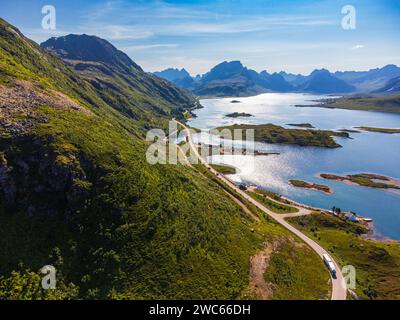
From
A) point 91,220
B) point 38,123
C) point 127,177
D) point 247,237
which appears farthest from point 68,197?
point 247,237

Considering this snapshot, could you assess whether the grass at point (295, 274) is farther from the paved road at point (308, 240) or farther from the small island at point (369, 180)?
the small island at point (369, 180)

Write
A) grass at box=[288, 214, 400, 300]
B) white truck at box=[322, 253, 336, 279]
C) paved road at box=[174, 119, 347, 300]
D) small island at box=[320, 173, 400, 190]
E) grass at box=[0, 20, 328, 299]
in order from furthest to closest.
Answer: small island at box=[320, 173, 400, 190] → grass at box=[288, 214, 400, 300] → white truck at box=[322, 253, 336, 279] → paved road at box=[174, 119, 347, 300] → grass at box=[0, 20, 328, 299]

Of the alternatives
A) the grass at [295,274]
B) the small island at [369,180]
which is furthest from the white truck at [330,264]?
the small island at [369,180]

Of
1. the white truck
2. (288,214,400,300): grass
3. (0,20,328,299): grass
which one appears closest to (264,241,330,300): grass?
the white truck

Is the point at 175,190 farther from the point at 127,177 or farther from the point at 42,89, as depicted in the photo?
the point at 42,89

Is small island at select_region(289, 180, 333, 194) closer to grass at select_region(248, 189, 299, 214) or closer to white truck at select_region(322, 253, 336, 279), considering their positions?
grass at select_region(248, 189, 299, 214)

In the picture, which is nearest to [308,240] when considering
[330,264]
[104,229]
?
[330,264]
